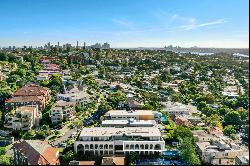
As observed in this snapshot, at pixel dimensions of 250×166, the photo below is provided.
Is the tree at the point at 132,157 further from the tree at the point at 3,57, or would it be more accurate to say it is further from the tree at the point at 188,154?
the tree at the point at 3,57

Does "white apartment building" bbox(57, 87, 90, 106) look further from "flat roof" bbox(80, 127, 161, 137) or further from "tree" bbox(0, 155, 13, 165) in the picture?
"tree" bbox(0, 155, 13, 165)

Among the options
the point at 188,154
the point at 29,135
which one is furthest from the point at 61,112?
the point at 188,154

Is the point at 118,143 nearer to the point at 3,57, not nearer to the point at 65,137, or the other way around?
the point at 65,137

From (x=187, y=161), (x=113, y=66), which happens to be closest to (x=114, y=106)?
(x=187, y=161)

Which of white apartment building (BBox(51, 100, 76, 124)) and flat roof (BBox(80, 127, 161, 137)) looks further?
white apartment building (BBox(51, 100, 76, 124))

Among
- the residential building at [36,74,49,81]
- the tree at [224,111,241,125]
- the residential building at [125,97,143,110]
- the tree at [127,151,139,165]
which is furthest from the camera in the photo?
the residential building at [36,74,49,81]

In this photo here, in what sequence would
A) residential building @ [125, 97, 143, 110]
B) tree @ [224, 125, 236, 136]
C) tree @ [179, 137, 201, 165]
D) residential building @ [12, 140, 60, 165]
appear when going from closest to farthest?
1. residential building @ [12, 140, 60, 165]
2. tree @ [179, 137, 201, 165]
3. tree @ [224, 125, 236, 136]
4. residential building @ [125, 97, 143, 110]

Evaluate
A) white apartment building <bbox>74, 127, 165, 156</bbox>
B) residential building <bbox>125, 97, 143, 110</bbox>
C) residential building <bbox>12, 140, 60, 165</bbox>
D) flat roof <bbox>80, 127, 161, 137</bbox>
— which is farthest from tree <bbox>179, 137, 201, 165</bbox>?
residential building <bbox>125, 97, 143, 110</bbox>
